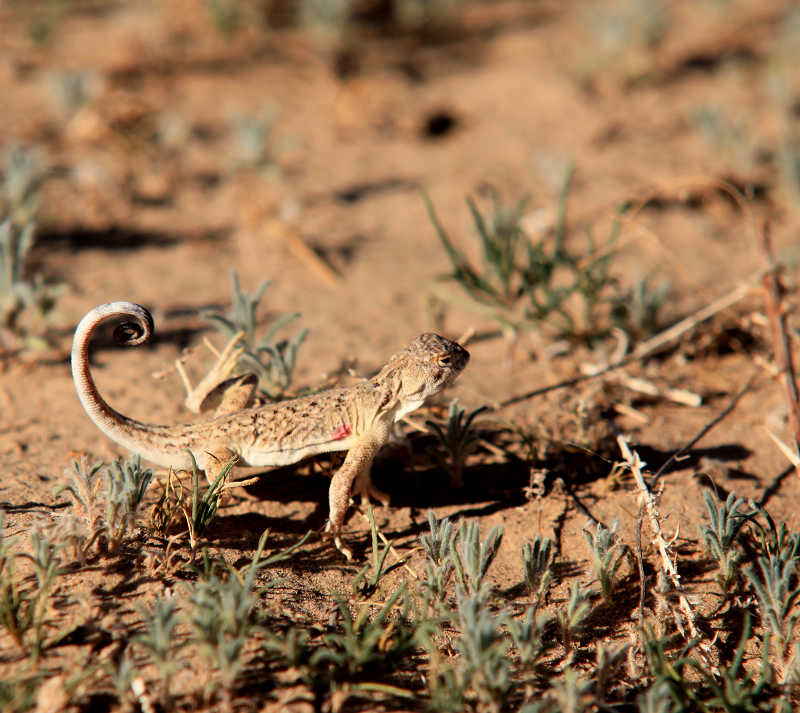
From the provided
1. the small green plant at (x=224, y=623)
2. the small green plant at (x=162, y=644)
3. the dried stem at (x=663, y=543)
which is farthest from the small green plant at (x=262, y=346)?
the dried stem at (x=663, y=543)

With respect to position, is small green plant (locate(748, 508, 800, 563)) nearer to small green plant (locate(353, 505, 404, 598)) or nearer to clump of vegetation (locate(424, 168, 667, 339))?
small green plant (locate(353, 505, 404, 598))

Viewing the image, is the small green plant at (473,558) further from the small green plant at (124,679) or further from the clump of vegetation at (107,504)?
the clump of vegetation at (107,504)

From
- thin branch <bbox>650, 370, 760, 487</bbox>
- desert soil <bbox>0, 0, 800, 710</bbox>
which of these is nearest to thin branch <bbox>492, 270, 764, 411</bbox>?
desert soil <bbox>0, 0, 800, 710</bbox>

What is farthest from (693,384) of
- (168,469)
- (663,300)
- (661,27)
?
(661,27)

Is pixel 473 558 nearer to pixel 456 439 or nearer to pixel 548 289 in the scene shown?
pixel 456 439

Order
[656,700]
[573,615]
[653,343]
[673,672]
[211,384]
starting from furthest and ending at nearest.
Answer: [653,343] → [211,384] → [573,615] → [673,672] → [656,700]

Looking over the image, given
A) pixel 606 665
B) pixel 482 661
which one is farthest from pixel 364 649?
pixel 606 665
